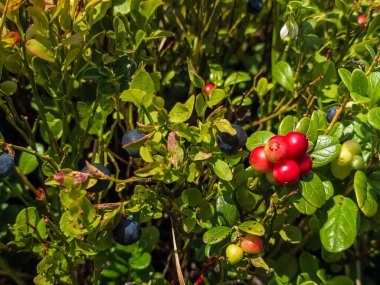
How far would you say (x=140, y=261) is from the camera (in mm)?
1577

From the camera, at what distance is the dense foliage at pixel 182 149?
1096 mm

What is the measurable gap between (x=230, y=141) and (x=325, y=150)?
7.9 inches

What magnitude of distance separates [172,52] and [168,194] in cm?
65

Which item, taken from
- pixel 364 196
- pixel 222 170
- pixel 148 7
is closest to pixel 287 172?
pixel 222 170

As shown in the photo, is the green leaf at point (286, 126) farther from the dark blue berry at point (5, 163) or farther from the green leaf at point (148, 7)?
the dark blue berry at point (5, 163)

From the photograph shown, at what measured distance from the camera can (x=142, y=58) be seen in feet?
4.35

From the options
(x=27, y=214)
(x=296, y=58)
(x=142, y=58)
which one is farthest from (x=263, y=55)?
(x=27, y=214)

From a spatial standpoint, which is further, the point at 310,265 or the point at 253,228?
the point at 310,265

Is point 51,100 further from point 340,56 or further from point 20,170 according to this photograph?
point 340,56

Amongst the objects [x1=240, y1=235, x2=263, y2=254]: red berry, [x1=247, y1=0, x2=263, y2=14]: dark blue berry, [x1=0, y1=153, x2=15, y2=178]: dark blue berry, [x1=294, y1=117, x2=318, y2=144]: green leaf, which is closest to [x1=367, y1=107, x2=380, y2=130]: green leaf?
[x1=294, y1=117, x2=318, y2=144]: green leaf

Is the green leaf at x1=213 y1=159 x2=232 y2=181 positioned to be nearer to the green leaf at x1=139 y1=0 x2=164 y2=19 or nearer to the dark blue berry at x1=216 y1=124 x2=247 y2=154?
the dark blue berry at x1=216 y1=124 x2=247 y2=154

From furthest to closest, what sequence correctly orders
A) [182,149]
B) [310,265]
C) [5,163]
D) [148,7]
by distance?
[310,265] → [148,7] → [5,163] → [182,149]

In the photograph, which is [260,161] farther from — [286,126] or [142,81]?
[142,81]

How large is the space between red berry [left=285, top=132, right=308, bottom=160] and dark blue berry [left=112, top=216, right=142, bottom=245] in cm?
38
